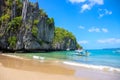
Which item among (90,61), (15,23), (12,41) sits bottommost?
Answer: (90,61)

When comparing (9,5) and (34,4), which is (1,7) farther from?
(34,4)

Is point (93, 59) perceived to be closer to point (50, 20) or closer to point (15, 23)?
point (15, 23)

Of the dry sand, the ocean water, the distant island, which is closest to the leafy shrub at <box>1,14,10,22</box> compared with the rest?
the distant island

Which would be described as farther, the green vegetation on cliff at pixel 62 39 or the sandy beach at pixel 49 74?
the green vegetation on cliff at pixel 62 39

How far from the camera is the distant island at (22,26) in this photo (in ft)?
115

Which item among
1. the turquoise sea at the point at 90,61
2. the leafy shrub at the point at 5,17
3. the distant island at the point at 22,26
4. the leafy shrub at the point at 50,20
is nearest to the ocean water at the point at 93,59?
the turquoise sea at the point at 90,61

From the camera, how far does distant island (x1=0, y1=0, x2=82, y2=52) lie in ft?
115

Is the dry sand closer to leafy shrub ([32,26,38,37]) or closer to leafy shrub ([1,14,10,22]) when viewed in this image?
leafy shrub ([1,14,10,22])

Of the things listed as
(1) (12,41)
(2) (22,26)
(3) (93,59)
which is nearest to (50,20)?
(2) (22,26)

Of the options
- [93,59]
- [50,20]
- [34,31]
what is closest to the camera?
[93,59]

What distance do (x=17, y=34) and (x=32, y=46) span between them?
432cm

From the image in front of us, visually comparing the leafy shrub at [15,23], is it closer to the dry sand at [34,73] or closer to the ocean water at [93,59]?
the ocean water at [93,59]

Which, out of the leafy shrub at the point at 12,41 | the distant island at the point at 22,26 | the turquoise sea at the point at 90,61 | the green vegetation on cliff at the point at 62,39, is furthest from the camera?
the green vegetation on cliff at the point at 62,39

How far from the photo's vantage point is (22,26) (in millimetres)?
37438
